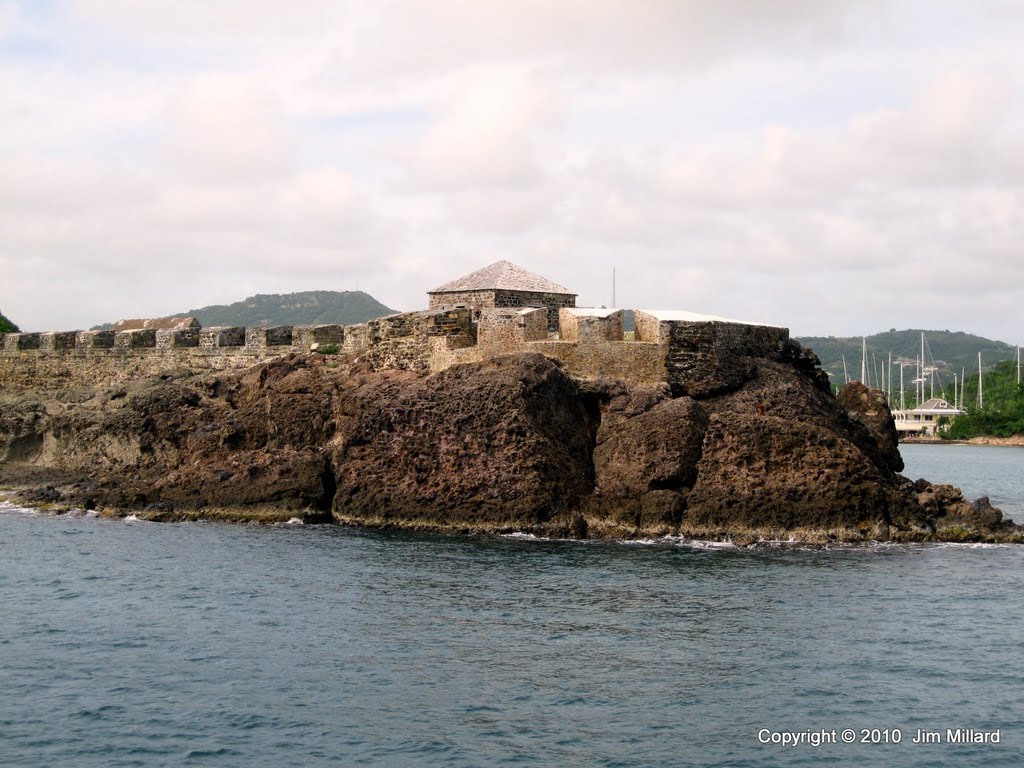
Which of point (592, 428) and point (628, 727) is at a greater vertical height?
point (592, 428)

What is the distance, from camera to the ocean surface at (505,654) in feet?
44.1

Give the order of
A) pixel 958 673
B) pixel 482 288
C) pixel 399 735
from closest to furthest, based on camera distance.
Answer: pixel 399 735
pixel 958 673
pixel 482 288

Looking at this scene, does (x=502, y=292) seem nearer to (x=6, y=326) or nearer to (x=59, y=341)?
(x=59, y=341)

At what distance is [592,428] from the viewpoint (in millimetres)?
27156

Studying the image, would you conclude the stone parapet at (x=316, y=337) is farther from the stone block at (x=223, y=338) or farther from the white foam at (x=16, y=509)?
the white foam at (x=16, y=509)

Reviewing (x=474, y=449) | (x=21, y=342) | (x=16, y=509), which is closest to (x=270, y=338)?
(x=16, y=509)

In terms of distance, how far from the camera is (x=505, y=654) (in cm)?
1658

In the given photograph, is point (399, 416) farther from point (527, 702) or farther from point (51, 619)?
point (527, 702)

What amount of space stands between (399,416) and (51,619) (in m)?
9.94

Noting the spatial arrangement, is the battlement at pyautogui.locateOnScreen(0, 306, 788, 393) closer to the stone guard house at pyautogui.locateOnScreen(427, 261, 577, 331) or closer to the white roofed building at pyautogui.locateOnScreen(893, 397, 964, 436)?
the stone guard house at pyautogui.locateOnScreen(427, 261, 577, 331)

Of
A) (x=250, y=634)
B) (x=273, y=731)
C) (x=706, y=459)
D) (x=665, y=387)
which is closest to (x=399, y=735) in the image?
(x=273, y=731)

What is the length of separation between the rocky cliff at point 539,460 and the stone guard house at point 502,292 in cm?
367

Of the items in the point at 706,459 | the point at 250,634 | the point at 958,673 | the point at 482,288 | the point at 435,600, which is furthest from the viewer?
the point at 482,288

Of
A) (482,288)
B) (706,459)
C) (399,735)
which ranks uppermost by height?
(482,288)
